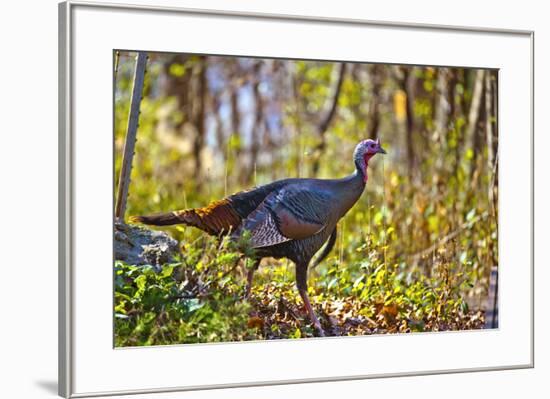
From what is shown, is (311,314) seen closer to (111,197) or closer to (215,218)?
(215,218)

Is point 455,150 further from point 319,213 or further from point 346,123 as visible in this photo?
point 319,213

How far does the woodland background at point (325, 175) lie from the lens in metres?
5.85

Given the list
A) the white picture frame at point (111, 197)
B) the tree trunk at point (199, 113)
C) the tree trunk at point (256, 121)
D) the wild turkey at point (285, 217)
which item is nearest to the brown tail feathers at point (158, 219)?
the wild turkey at point (285, 217)

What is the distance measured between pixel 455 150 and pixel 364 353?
3.33 metres

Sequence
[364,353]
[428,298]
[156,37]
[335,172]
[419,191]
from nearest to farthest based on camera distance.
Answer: [156,37] → [364,353] → [428,298] → [419,191] → [335,172]

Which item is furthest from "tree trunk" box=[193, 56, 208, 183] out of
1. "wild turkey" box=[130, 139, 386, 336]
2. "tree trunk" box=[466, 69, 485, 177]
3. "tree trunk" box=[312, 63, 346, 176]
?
"wild turkey" box=[130, 139, 386, 336]

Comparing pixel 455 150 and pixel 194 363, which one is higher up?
pixel 455 150

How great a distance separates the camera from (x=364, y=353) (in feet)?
19.6

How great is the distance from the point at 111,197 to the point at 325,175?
15.1 ft

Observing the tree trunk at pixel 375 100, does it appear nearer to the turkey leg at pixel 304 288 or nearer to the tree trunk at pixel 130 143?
the turkey leg at pixel 304 288

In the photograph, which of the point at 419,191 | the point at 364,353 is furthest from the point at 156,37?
the point at 419,191

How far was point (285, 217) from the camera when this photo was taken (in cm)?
607

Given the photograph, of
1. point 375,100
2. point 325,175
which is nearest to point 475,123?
point 375,100

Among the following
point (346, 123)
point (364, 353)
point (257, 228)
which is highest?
point (346, 123)
